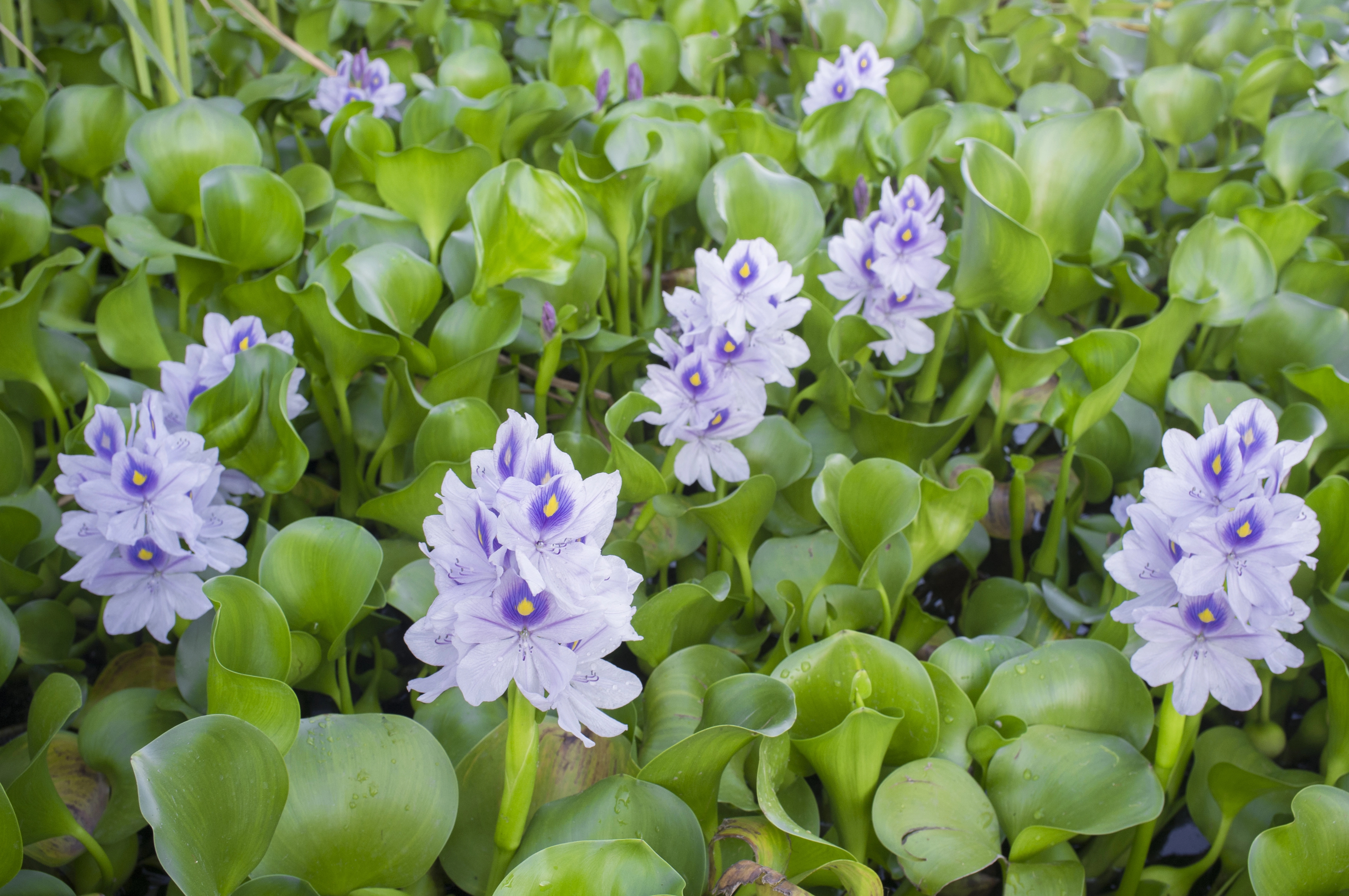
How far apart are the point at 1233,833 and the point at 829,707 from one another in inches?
19.8

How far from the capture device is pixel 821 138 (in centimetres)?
172

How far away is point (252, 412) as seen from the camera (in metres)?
1.05

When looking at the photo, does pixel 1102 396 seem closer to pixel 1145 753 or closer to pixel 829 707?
pixel 1145 753

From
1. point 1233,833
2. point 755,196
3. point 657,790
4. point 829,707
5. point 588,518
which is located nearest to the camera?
point 588,518

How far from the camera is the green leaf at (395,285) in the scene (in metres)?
1.21

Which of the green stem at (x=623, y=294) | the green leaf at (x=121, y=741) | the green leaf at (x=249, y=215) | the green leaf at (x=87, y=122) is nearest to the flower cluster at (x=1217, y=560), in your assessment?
the green stem at (x=623, y=294)

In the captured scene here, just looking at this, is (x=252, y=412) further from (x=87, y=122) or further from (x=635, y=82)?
(x=635, y=82)

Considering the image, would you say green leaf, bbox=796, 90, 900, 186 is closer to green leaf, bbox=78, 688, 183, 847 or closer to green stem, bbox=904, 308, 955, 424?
green stem, bbox=904, 308, 955, 424

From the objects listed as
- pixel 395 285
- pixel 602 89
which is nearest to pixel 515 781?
pixel 395 285

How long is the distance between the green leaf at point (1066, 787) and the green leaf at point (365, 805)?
1.70 feet

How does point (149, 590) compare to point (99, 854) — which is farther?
point (149, 590)

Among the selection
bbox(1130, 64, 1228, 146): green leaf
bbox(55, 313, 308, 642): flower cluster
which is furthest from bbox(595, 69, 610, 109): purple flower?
bbox(1130, 64, 1228, 146): green leaf

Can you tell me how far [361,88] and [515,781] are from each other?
62.2 inches

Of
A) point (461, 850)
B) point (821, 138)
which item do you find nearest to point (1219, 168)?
point (821, 138)
